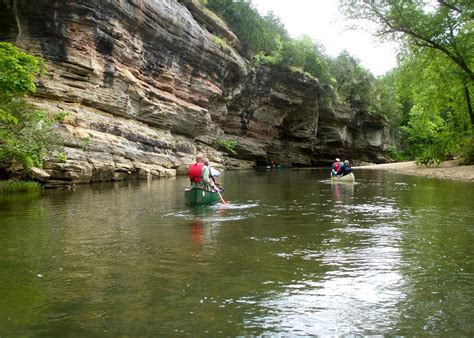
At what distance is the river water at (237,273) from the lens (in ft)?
15.2

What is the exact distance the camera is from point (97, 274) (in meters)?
6.48

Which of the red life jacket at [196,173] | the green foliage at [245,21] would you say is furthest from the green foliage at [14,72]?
the green foliage at [245,21]

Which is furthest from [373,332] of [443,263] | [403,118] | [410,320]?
[403,118]

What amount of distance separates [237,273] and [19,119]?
17319 mm

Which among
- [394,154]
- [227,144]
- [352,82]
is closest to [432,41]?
[227,144]

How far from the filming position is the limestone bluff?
1040 inches

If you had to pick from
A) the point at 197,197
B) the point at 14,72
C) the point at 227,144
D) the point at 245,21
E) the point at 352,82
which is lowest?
the point at 197,197

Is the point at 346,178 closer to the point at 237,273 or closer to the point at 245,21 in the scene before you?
the point at 237,273

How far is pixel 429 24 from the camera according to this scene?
23.2 metres

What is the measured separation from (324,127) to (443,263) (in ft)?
190

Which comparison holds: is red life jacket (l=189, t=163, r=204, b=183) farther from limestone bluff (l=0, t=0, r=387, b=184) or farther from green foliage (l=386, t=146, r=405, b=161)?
green foliage (l=386, t=146, r=405, b=161)

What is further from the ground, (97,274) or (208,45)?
(208,45)

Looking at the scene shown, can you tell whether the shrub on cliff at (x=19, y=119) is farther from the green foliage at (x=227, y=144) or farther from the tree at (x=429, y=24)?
the green foliage at (x=227, y=144)

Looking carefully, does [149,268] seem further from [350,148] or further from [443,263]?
[350,148]
